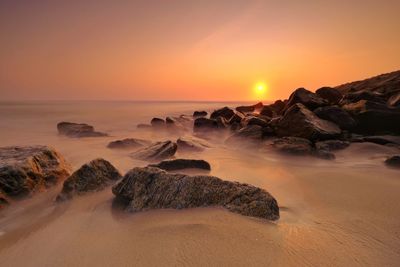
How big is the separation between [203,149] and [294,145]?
103 inches

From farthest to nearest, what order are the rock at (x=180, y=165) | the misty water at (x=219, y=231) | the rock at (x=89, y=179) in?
the rock at (x=180, y=165) < the rock at (x=89, y=179) < the misty water at (x=219, y=231)

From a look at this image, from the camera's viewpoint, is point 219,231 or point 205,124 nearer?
point 219,231

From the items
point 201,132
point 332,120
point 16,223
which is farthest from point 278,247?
point 201,132

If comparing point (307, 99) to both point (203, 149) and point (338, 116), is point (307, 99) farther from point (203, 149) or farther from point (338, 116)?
point (203, 149)

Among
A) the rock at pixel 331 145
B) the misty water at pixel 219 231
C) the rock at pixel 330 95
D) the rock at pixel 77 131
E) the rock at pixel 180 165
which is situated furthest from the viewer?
the rock at pixel 330 95

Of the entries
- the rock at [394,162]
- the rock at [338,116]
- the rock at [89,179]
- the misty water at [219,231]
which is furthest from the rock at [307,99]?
the rock at [89,179]

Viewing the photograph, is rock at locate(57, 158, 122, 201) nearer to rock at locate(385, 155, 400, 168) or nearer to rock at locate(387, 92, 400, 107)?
rock at locate(385, 155, 400, 168)

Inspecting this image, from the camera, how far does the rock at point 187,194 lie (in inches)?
146

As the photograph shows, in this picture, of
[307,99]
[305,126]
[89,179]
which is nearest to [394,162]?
[305,126]

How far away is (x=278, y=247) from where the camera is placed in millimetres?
2930

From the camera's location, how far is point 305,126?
8602mm

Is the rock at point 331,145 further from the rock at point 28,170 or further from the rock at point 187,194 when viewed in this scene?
the rock at point 28,170

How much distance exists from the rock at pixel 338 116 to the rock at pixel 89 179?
7.69 m

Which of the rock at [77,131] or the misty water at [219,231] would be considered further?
the rock at [77,131]
